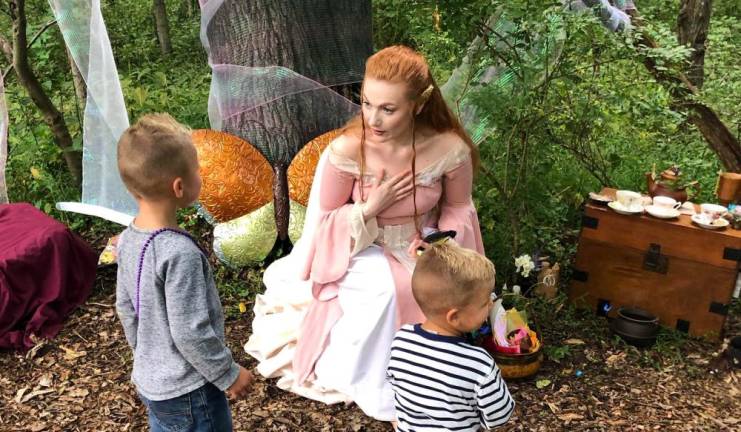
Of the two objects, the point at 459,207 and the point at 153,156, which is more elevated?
the point at 153,156

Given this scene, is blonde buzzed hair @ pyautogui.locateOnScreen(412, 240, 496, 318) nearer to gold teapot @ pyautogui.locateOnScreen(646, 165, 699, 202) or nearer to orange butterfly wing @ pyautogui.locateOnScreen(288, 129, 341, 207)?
orange butterfly wing @ pyautogui.locateOnScreen(288, 129, 341, 207)

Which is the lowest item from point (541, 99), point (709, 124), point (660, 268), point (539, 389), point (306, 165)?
point (539, 389)

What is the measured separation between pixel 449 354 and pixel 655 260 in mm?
2028

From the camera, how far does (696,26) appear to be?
18.8 ft

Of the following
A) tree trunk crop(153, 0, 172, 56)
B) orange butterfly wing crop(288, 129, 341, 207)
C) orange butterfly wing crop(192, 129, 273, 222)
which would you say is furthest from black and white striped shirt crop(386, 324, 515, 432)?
tree trunk crop(153, 0, 172, 56)

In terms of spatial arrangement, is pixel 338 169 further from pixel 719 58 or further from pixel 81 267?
pixel 719 58

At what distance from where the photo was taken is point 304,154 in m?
3.81

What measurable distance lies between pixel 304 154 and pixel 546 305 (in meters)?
1.63

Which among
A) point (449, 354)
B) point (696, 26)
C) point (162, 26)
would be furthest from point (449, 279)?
point (162, 26)

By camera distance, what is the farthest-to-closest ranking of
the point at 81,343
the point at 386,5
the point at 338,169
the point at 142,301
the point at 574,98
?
the point at 386,5, the point at 574,98, the point at 81,343, the point at 338,169, the point at 142,301

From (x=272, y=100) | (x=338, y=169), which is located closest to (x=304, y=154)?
(x=272, y=100)

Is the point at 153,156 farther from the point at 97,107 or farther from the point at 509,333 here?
the point at 509,333

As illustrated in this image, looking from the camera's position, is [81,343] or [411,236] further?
[81,343]

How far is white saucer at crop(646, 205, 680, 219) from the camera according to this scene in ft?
11.0
